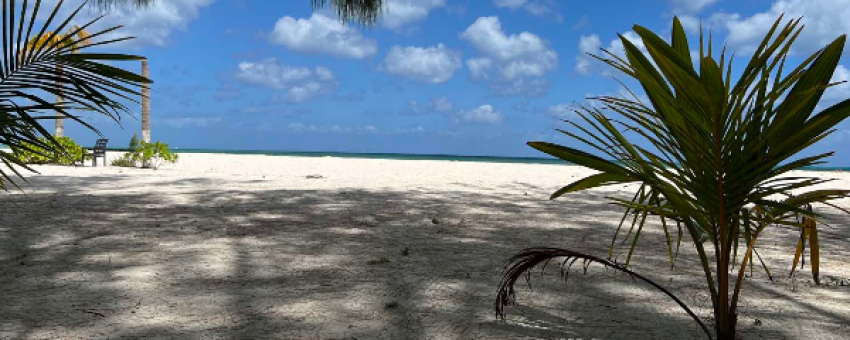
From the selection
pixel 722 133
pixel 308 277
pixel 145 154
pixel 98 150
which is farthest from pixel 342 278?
pixel 98 150

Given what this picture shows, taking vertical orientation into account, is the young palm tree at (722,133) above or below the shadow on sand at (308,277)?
above

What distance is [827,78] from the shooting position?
1.69 m

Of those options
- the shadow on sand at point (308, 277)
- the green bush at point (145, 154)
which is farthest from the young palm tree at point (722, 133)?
the green bush at point (145, 154)

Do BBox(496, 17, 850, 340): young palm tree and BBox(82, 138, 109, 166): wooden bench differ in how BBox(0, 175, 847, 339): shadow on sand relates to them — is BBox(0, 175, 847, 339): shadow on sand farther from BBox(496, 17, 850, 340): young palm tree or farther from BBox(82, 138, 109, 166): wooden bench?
BBox(82, 138, 109, 166): wooden bench

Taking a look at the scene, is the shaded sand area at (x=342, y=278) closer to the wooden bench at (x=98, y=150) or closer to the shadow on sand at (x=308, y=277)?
the shadow on sand at (x=308, y=277)

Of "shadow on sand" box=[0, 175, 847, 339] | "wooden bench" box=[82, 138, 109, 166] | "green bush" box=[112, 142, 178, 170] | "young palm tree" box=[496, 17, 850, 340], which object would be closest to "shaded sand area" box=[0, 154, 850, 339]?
"shadow on sand" box=[0, 175, 847, 339]

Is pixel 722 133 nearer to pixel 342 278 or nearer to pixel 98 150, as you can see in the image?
pixel 342 278

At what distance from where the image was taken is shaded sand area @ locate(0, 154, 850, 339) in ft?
7.50

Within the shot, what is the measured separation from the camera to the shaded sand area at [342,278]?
2285 millimetres

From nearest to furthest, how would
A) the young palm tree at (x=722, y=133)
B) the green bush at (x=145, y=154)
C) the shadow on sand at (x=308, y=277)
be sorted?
the young palm tree at (x=722, y=133) → the shadow on sand at (x=308, y=277) → the green bush at (x=145, y=154)

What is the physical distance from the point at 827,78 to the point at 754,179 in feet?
1.29

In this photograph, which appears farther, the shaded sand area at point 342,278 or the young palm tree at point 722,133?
the shaded sand area at point 342,278

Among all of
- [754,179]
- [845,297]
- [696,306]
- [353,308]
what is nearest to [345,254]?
[353,308]

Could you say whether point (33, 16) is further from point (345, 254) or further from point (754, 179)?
point (754, 179)
